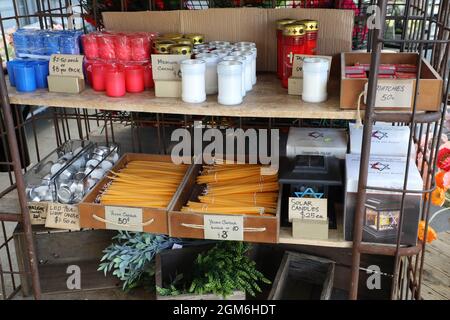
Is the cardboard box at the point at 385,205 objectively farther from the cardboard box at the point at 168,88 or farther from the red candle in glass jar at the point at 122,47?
the red candle in glass jar at the point at 122,47

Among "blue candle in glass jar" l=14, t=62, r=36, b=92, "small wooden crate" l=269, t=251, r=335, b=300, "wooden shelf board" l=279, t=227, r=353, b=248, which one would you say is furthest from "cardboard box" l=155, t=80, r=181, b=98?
"small wooden crate" l=269, t=251, r=335, b=300

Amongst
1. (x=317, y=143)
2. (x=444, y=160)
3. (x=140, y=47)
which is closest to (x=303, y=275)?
(x=317, y=143)

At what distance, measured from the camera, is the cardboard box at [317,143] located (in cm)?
181

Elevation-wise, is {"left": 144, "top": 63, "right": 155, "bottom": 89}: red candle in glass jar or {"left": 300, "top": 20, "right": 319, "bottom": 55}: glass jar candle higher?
{"left": 300, "top": 20, "right": 319, "bottom": 55}: glass jar candle

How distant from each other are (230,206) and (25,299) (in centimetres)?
119

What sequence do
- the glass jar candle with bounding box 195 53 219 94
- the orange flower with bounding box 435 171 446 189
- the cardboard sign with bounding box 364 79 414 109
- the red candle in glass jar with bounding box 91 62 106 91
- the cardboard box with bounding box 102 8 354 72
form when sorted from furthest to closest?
the orange flower with bounding box 435 171 446 189, the cardboard box with bounding box 102 8 354 72, the red candle in glass jar with bounding box 91 62 106 91, the glass jar candle with bounding box 195 53 219 94, the cardboard sign with bounding box 364 79 414 109

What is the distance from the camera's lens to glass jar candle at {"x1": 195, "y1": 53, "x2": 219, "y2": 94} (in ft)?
5.43

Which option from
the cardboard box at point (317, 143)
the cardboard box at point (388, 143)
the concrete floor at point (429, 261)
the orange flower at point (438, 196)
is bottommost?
the concrete floor at point (429, 261)

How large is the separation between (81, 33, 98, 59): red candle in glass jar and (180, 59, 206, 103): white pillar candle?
0.42 meters

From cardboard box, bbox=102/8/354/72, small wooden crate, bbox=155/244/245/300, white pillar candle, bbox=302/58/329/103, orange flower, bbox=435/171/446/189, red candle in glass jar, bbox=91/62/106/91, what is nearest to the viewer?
white pillar candle, bbox=302/58/329/103

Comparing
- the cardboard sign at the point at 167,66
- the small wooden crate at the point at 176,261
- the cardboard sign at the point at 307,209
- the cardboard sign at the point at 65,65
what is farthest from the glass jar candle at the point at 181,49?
the small wooden crate at the point at 176,261

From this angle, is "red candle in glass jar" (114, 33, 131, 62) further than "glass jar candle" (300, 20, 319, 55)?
Yes

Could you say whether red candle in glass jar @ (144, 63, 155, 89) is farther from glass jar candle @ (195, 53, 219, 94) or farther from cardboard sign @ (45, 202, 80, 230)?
cardboard sign @ (45, 202, 80, 230)

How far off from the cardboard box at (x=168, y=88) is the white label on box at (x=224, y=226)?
0.45 meters
